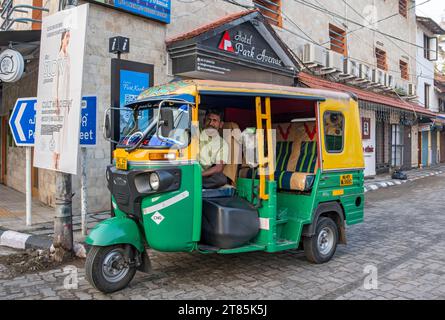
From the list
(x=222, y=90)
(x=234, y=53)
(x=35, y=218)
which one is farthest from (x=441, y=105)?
(x=222, y=90)

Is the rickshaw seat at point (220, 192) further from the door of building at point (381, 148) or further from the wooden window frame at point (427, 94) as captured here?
the wooden window frame at point (427, 94)

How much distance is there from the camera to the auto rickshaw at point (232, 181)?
4.24 m

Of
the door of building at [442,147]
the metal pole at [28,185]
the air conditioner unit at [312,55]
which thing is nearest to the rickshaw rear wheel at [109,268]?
the metal pole at [28,185]

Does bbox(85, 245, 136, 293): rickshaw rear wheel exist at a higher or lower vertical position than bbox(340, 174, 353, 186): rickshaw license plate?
lower

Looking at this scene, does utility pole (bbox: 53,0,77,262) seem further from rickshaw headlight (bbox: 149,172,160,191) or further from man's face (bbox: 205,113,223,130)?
man's face (bbox: 205,113,223,130)

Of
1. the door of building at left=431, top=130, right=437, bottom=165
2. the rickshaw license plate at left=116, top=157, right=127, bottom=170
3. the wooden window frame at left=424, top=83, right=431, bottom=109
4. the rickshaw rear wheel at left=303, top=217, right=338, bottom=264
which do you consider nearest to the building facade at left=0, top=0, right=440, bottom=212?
the door of building at left=431, top=130, right=437, bottom=165

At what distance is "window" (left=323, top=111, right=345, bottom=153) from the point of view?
218 inches

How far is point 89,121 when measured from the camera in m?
6.41

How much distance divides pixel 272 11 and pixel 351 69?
465 centimetres

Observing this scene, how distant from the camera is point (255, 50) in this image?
37.1 feet

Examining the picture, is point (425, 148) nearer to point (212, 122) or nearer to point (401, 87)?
point (401, 87)

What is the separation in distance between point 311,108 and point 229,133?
139 centimetres

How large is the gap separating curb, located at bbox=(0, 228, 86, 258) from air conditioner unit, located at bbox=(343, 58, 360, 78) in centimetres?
1304

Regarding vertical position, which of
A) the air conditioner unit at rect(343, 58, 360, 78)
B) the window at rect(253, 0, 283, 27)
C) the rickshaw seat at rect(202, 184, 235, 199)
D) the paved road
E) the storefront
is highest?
the window at rect(253, 0, 283, 27)
